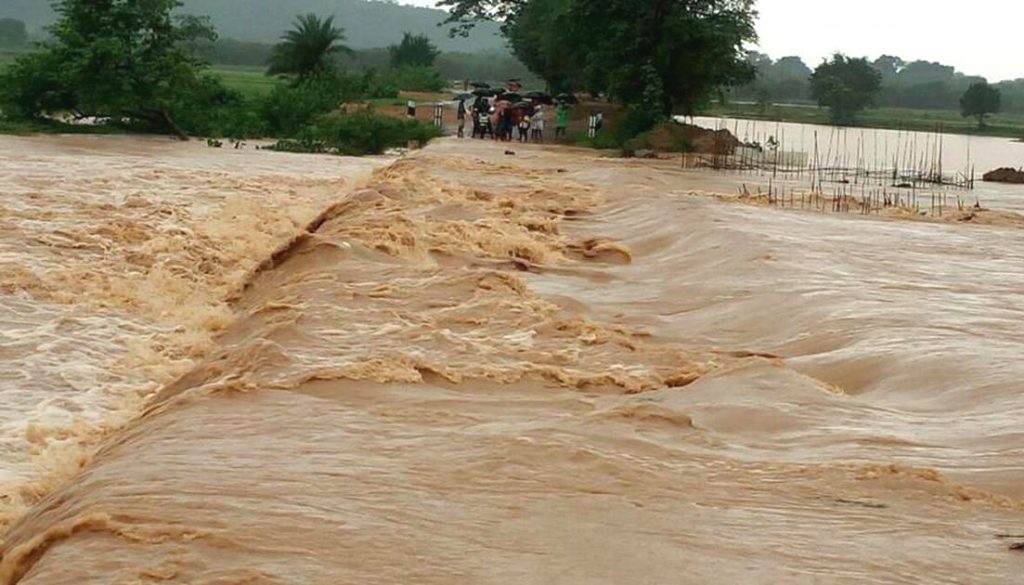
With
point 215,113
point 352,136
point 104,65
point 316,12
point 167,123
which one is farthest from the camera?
point 316,12

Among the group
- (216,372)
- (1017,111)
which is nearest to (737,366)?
(216,372)

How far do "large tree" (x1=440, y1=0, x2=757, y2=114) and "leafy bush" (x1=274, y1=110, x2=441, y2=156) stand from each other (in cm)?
450

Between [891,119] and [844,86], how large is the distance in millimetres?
4593

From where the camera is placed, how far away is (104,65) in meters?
25.3

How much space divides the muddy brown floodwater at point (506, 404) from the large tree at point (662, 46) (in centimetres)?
1567

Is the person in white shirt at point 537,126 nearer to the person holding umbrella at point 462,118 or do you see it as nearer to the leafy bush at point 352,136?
the person holding umbrella at point 462,118

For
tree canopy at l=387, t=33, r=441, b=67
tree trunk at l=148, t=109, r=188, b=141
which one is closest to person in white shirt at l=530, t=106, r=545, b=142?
tree trunk at l=148, t=109, r=188, b=141

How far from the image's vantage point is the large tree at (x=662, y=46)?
27047 millimetres

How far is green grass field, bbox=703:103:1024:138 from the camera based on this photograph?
52500 millimetres

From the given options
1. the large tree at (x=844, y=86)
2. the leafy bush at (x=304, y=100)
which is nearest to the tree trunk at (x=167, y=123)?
the leafy bush at (x=304, y=100)

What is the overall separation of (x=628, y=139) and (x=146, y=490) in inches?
942

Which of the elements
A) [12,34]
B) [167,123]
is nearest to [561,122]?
[167,123]

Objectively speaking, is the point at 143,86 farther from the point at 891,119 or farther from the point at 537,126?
the point at 891,119

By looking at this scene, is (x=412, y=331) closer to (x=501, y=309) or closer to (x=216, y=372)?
(x=501, y=309)
